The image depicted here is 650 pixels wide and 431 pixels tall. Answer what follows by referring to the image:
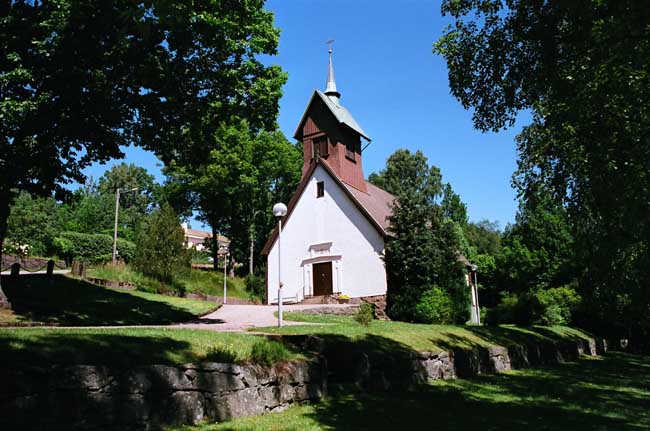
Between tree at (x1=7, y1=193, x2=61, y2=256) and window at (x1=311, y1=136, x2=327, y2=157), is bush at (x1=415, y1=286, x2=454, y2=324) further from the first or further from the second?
tree at (x1=7, y1=193, x2=61, y2=256)

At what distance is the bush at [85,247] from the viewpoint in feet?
120

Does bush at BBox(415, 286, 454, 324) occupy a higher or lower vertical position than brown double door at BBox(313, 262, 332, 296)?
lower

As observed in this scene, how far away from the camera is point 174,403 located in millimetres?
6129

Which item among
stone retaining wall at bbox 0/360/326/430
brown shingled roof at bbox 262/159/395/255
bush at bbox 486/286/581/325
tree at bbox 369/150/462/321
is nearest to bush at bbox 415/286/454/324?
tree at bbox 369/150/462/321

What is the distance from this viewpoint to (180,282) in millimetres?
Result: 28672

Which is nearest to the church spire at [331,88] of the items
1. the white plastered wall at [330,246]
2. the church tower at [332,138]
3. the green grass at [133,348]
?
the church tower at [332,138]

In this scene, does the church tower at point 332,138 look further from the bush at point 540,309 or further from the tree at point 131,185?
the tree at point 131,185

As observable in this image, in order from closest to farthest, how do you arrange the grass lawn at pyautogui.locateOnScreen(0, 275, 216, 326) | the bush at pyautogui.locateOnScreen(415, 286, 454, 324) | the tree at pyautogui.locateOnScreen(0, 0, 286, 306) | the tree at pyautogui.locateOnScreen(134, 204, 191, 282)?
1. the tree at pyautogui.locateOnScreen(0, 0, 286, 306)
2. the grass lawn at pyautogui.locateOnScreen(0, 275, 216, 326)
3. the bush at pyautogui.locateOnScreen(415, 286, 454, 324)
4. the tree at pyautogui.locateOnScreen(134, 204, 191, 282)

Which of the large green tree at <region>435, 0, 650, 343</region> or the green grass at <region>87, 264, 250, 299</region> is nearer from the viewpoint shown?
the large green tree at <region>435, 0, 650, 343</region>

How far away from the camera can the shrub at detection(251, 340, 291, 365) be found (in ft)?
25.3

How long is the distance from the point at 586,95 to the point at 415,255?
46.9 ft

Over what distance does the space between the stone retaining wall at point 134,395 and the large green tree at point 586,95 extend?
7505mm

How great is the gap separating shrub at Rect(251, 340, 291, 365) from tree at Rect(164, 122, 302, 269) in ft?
108

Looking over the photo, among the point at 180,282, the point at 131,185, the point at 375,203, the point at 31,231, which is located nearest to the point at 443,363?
the point at 375,203
